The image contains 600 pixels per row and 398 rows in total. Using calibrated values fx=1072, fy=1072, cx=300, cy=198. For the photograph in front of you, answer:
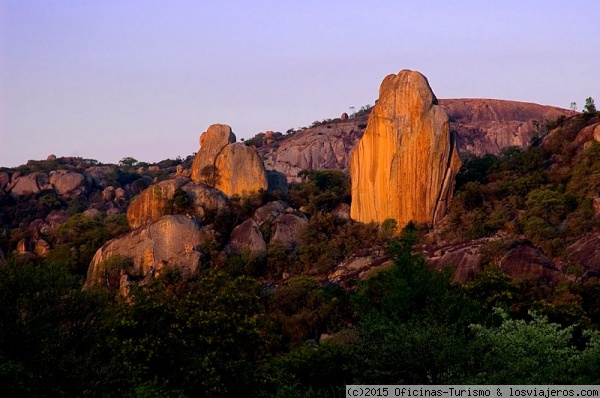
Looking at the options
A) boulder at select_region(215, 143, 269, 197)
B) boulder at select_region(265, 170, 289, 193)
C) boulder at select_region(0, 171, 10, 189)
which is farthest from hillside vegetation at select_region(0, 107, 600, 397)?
boulder at select_region(0, 171, 10, 189)

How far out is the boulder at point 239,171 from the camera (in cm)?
6538

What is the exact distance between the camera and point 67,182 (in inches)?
3861

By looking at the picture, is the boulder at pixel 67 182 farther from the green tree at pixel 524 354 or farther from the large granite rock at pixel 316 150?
the green tree at pixel 524 354

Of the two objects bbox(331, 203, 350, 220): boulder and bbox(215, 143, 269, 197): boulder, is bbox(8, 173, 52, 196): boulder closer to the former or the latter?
bbox(215, 143, 269, 197): boulder

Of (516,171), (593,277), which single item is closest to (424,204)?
(516,171)

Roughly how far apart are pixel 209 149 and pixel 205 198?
5835 mm

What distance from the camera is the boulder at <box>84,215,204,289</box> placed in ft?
186

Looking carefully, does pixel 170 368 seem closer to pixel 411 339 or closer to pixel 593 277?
pixel 411 339

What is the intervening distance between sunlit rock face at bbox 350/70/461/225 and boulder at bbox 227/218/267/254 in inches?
248

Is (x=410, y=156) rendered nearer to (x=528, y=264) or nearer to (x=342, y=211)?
(x=342, y=211)

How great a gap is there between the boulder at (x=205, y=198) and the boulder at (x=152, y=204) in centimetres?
95

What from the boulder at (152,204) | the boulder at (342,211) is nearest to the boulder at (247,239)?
the boulder at (152,204)

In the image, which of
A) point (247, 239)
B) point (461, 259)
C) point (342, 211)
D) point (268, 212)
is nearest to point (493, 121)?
point (342, 211)

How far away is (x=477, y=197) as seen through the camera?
194 ft
